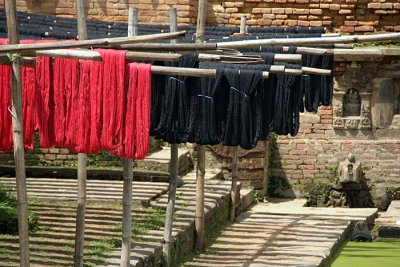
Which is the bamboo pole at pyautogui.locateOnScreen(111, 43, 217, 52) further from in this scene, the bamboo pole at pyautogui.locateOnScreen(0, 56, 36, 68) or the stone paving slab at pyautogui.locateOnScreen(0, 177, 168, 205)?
the stone paving slab at pyautogui.locateOnScreen(0, 177, 168, 205)

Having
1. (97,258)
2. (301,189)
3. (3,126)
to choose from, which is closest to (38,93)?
(3,126)

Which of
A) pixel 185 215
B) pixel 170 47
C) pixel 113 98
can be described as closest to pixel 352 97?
pixel 185 215

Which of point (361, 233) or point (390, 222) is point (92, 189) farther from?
point (390, 222)

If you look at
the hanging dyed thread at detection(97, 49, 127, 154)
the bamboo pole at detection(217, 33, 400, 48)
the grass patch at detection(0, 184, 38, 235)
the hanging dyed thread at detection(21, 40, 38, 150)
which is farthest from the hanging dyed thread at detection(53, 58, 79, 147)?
the grass patch at detection(0, 184, 38, 235)

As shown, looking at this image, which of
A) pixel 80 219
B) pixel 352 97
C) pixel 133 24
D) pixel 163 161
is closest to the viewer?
pixel 80 219

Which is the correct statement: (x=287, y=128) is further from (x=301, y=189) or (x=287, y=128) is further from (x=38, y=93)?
(x=301, y=189)

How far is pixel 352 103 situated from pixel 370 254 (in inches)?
200

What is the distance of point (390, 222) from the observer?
23.2 m

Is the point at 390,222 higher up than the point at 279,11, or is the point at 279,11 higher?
the point at 279,11

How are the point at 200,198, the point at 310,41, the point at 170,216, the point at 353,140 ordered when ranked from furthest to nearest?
the point at 353,140 < the point at 200,198 < the point at 170,216 < the point at 310,41

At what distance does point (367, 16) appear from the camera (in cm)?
2592

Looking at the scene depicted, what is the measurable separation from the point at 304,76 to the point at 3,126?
18.4ft

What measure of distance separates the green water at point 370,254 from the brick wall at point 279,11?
4702mm

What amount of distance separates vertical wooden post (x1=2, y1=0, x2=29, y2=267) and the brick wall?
1127 cm
